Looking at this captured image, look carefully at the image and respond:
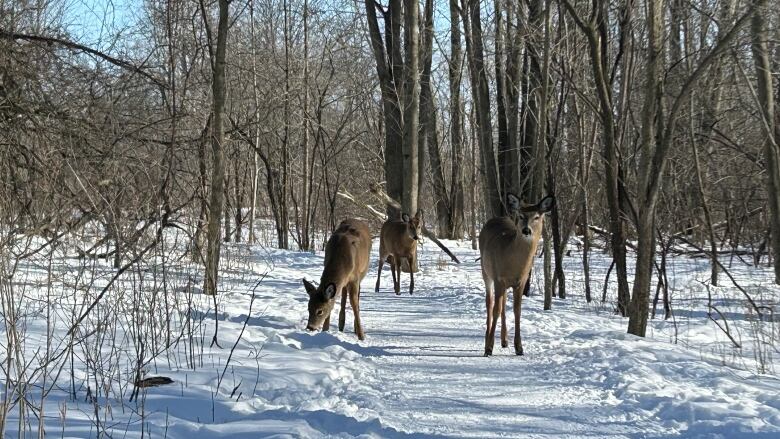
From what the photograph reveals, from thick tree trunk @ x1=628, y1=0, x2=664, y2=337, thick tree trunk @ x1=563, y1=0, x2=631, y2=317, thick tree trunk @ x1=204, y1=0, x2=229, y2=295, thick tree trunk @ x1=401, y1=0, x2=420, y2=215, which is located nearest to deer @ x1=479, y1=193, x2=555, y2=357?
thick tree trunk @ x1=628, y1=0, x2=664, y2=337

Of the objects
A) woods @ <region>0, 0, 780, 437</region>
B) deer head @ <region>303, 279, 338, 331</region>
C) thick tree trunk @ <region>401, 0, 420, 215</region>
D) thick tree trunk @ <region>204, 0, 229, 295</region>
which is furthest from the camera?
thick tree trunk @ <region>401, 0, 420, 215</region>

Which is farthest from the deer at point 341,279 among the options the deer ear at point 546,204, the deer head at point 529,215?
the deer ear at point 546,204

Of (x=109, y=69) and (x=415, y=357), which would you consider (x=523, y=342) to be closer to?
(x=415, y=357)

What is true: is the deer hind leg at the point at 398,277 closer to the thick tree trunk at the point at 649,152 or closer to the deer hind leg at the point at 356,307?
the deer hind leg at the point at 356,307

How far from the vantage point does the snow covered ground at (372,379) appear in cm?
470

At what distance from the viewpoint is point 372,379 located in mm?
6371

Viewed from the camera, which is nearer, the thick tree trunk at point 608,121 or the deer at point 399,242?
the thick tree trunk at point 608,121

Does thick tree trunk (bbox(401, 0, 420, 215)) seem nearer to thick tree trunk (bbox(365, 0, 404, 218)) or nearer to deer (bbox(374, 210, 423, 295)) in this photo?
thick tree trunk (bbox(365, 0, 404, 218))

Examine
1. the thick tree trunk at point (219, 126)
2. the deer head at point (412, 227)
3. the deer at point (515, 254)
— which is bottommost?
the deer at point (515, 254)

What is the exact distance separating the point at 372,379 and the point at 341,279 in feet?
9.05

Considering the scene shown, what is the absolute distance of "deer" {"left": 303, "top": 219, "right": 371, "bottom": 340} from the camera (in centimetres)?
855

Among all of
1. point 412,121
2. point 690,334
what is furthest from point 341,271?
point 412,121

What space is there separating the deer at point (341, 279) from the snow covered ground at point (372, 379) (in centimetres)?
27

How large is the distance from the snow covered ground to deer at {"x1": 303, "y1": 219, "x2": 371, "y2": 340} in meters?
0.27
